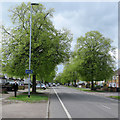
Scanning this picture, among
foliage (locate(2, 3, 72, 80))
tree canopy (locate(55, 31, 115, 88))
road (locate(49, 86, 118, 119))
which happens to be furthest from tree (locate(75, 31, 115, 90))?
road (locate(49, 86, 118, 119))

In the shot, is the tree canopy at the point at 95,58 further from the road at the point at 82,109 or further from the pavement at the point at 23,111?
the pavement at the point at 23,111

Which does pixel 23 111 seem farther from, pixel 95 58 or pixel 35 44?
pixel 95 58

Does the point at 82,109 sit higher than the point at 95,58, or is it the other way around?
the point at 95,58

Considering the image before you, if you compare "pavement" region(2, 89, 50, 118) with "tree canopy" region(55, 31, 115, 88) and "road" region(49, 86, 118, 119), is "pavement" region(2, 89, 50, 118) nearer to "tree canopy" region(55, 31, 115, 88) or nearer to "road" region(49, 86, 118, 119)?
"road" region(49, 86, 118, 119)

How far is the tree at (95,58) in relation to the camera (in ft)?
137

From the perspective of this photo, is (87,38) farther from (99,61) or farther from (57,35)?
(57,35)

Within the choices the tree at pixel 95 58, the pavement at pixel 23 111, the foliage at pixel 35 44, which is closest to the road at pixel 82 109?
the pavement at pixel 23 111

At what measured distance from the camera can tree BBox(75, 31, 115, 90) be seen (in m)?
41.7

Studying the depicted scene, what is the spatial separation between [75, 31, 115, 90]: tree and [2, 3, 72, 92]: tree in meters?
17.6

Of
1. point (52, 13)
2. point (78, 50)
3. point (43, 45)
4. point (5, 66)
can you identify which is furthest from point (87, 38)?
point (5, 66)

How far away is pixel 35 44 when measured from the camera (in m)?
22.0

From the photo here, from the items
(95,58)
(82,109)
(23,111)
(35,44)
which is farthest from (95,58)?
(23,111)

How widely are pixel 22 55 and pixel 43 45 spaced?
2.89 meters

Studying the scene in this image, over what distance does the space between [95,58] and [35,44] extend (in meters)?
→ 22.9
